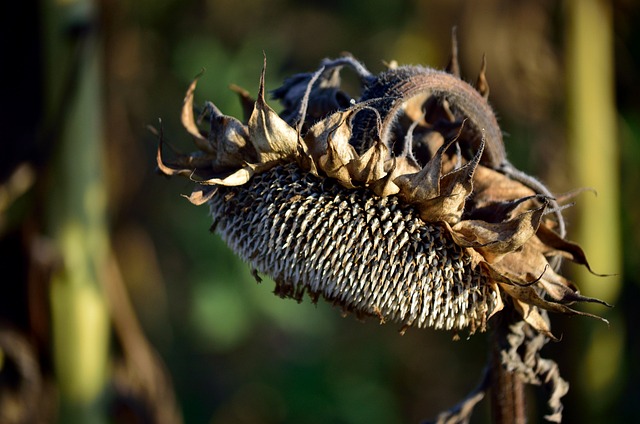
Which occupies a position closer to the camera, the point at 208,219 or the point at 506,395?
the point at 506,395

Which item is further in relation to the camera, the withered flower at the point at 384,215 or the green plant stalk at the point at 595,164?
the green plant stalk at the point at 595,164

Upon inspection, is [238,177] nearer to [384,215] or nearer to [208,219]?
[384,215]

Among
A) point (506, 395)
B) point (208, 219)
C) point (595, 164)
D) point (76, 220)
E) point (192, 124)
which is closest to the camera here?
point (192, 124)

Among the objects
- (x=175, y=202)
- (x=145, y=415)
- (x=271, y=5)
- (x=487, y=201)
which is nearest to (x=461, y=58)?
(x=271, y=5)

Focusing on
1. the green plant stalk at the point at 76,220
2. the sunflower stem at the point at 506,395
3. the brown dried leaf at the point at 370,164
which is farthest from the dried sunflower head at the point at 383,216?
the green plant stalk at the point at 76,220

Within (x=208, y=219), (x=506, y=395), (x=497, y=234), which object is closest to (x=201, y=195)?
(x=497, y=234)

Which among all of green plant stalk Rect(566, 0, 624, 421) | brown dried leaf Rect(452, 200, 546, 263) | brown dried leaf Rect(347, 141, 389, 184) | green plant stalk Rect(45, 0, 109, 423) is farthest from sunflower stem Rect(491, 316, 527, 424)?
green plant stalk Rect(566, 0, 624, 421)

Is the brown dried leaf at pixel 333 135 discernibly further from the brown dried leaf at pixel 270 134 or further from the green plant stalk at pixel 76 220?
the green plant stalk at pixel 76 220
